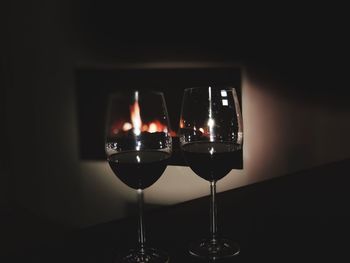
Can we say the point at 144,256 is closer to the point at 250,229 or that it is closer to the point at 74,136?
the point at 250,229

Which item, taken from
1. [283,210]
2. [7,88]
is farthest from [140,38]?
[283,210]

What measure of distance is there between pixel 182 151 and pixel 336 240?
23 centimetres

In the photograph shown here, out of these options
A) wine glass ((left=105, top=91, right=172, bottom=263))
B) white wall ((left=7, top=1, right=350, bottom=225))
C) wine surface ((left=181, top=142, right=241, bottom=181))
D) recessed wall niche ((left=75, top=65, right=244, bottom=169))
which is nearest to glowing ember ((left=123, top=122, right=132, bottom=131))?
wine glass ((left=105, top=91, right=172, bottom=263))

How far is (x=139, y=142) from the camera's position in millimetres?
620

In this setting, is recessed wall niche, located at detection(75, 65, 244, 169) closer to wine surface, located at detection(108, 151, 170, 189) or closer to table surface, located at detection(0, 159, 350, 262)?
table surface, located at detection(0, 159, 350, 262)

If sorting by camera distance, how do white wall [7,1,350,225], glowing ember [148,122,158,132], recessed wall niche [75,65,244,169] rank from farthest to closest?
recessed wall niche [75,65,244,169] → white wall [7,1,350,225] → glowing ember [148,122,158,132]

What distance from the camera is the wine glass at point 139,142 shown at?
0.60 meters

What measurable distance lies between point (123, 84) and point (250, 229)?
199 centimetres

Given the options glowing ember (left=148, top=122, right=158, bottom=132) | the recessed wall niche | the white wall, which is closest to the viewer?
glowing ember (left=148, top=122, right=158, bottom=132)

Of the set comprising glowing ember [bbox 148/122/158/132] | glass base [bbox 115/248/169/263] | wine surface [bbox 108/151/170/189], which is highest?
glowing ember [bbox 148/122/158/132]

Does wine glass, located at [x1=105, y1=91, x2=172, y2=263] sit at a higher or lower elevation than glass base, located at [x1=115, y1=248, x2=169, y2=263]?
higher

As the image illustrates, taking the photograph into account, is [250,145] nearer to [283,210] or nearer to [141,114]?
[283,210]

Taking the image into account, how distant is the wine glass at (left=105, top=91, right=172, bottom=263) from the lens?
23.5 inches

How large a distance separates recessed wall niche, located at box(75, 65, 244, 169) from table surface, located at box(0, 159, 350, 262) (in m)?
1.24
